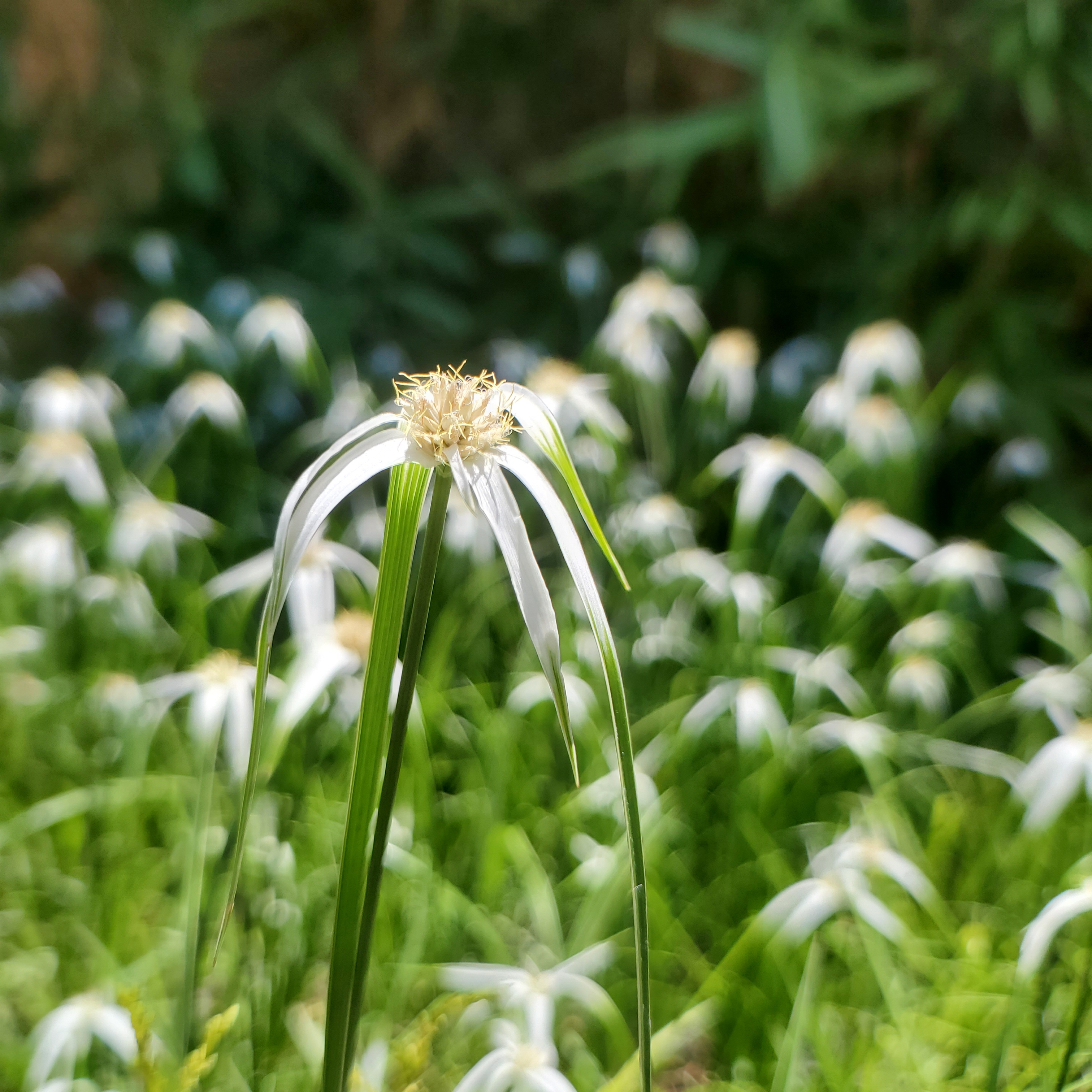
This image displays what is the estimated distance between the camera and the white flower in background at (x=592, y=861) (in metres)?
0.67

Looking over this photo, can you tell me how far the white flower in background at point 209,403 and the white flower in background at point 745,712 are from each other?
0.56 metres

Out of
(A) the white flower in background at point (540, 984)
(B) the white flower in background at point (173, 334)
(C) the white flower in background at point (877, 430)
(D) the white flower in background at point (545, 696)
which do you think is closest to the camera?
(A) the white flower in background at point (540, 984)

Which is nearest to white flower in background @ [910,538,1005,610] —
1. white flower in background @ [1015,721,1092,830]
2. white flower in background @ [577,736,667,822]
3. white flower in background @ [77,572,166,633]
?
white flower in background @ [1015,721,1092,830]

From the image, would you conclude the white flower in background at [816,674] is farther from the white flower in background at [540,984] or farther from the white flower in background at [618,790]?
the white flower in background at [540,984]

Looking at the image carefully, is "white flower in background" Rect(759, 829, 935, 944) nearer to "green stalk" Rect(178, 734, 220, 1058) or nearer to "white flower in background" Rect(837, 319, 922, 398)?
"green stalk" Rect(178, 734, 220, 1058)

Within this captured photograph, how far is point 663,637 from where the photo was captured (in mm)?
929

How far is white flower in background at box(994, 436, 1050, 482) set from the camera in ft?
3.82

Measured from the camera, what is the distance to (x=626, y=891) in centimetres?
67

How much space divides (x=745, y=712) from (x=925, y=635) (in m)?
0.27

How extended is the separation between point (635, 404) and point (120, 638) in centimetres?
71

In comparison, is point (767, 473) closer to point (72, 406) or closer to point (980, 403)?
point (980, 403)

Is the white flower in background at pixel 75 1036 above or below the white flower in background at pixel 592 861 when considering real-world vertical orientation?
below

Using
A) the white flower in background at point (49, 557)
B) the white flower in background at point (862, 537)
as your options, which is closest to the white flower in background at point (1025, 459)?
the white flower in background at point (862, 537)

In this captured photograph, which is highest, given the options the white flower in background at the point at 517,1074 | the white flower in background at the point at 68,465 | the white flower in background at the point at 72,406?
the white flower in background at the point at 72,406
